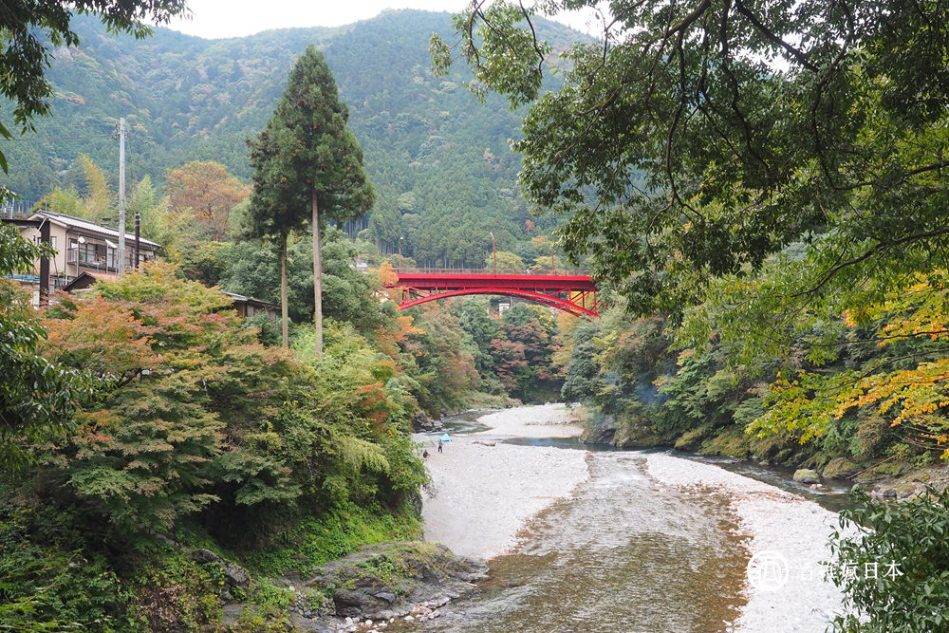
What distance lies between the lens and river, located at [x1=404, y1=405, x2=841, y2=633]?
29.2 ft

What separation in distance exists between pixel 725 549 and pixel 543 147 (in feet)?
31.0

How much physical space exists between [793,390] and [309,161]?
13322mm

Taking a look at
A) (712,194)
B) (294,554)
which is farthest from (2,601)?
(712,194)

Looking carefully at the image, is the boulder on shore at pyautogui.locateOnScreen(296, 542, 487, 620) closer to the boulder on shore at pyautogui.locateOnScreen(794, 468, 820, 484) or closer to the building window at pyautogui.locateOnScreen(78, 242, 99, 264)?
the boulder on shore at pyautogui.locateOnScreen(794, 468, 820, 484)

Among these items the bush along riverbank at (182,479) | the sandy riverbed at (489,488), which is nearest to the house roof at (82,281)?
the bush along riverbank at (182,479)

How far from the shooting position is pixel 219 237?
37.1 meters

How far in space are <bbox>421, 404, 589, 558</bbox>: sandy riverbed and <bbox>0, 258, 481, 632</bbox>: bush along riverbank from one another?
4.12 feet

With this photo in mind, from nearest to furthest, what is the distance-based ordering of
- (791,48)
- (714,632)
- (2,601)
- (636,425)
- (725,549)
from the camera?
(791,48), (2,601), (714,632), (725,549), (636,425)

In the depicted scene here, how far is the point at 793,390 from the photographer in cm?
664

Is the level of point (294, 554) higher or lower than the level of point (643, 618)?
higher

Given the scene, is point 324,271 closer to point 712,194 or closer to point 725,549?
point 725,549

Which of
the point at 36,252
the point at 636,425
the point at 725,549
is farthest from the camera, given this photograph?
the point at 636,425

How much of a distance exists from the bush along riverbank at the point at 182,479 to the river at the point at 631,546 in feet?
3.94
